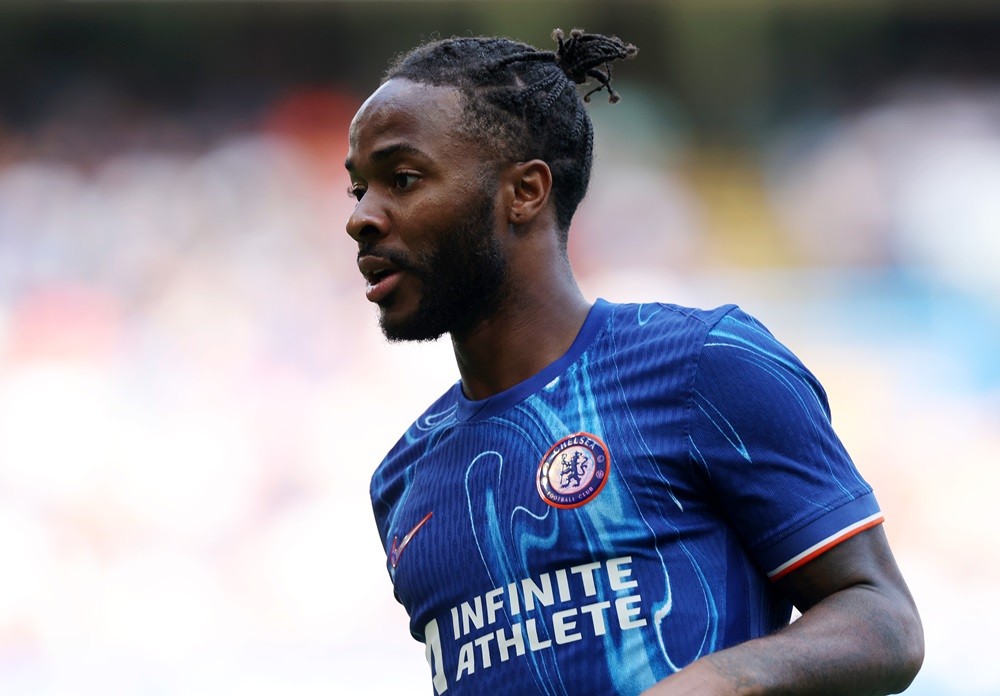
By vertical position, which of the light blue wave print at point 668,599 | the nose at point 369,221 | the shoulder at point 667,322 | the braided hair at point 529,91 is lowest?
the light blue wave print at point 668,599

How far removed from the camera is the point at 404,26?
355 inches

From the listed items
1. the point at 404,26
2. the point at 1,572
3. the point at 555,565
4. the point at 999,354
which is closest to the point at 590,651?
the point at 555,565

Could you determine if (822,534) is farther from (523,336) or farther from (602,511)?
(523,336)

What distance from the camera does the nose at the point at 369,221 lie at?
260 cm

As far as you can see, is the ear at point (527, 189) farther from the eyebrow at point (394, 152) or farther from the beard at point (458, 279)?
the eyebrow at point (394, 152)

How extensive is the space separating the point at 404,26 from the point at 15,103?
2.62 m

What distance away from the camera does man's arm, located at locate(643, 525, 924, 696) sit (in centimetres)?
199

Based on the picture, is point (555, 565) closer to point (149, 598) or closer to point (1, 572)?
point (149, 598)

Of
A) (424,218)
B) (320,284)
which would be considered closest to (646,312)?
(424,218)

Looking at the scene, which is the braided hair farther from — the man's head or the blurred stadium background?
the blurred stadium background

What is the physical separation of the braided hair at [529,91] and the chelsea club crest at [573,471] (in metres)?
0.63

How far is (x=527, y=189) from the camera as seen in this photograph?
2756 millimetres

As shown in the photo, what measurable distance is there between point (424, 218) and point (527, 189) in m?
0.27

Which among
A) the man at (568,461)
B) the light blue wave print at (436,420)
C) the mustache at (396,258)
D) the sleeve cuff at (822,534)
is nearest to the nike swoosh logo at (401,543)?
the man at (568,461)
